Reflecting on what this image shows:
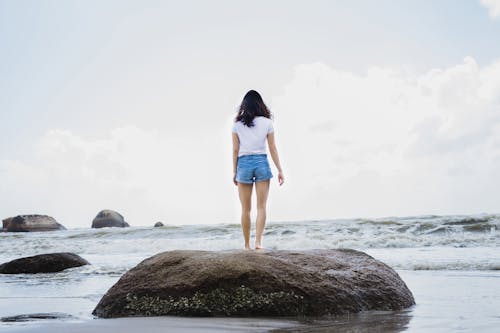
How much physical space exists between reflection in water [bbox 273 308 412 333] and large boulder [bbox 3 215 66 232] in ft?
156

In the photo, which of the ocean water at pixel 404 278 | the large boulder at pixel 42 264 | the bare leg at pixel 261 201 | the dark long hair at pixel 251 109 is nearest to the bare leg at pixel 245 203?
the bare leg at pixel 261 201

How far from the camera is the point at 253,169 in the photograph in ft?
20.8

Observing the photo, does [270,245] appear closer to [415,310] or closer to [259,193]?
[259,193]

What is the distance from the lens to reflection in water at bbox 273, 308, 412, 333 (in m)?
3.56

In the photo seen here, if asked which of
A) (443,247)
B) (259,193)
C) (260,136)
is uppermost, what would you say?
(260,136)

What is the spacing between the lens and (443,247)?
42.9 ft

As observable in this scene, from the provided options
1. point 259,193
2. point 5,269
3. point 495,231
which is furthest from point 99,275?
point 495,231

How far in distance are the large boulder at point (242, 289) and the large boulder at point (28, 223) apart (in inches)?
1826

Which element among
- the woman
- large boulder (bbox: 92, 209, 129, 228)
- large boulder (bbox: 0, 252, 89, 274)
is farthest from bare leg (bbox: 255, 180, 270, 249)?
large boulder (bbox: 92, 209, 129, 228)

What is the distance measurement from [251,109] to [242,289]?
2.78 metres

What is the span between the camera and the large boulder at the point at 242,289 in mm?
4270

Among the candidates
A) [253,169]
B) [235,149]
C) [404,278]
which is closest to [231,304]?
[253,169]

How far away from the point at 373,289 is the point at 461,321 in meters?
0.98

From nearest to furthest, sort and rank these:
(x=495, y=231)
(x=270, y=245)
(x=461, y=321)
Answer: (x=461, y=321), (x=270, y=245), (x=495, y=231)
